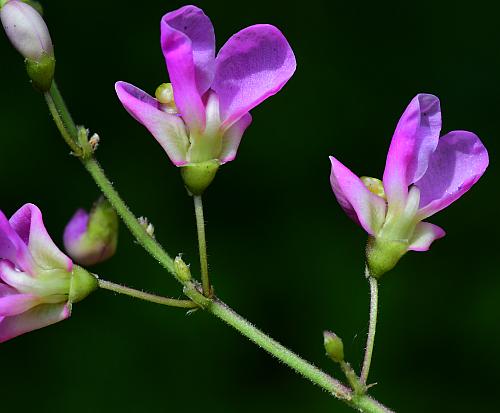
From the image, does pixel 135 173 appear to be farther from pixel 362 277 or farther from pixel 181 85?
pixel 181 85

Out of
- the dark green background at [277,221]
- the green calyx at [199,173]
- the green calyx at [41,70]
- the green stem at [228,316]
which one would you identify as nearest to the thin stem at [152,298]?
the green stem at [228,316]

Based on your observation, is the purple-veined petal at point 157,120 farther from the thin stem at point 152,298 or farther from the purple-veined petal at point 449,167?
the purple-veined petal at point 449,167

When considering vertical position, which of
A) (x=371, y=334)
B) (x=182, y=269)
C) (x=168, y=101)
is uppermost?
(x=168, y=101)

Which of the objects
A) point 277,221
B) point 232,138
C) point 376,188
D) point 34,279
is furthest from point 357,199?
point 277,221

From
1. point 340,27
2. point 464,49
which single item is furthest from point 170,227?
point 464,49


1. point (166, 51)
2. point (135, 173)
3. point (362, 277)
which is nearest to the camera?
point (166, 51)

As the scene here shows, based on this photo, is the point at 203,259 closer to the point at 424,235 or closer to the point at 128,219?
the point at 128,219
